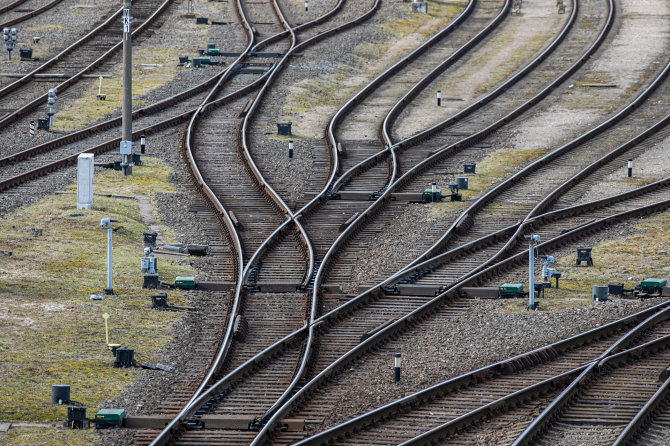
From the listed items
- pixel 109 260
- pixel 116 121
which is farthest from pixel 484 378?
pixel 116 121

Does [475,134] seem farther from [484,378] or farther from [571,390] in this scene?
[571,390]

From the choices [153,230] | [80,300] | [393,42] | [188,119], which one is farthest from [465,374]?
[393,42]

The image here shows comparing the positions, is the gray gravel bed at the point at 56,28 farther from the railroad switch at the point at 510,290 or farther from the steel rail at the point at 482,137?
the railroad switch at the point at 510,290

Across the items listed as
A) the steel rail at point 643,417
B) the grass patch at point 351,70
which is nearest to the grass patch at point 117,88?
the grass patch at point 351,70

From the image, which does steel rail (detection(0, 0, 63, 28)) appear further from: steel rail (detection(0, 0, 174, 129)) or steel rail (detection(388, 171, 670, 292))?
steel rail (detection(388, 171, 670, 292))

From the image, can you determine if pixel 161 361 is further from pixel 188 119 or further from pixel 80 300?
pixel 188 119

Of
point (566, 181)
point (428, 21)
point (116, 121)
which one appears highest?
point (428, 21)
